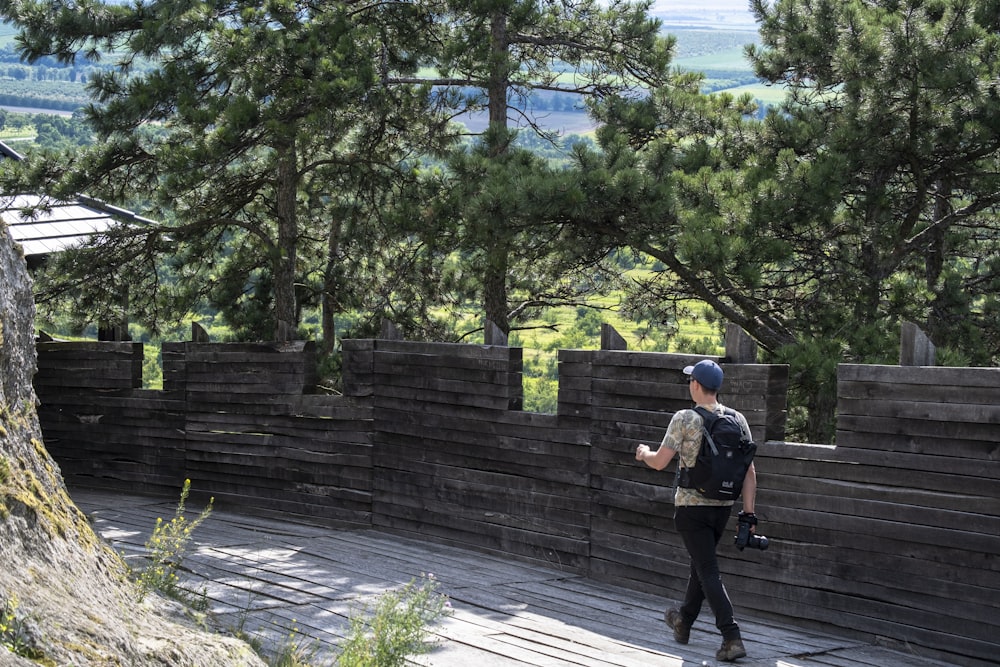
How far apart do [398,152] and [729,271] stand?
20.0 feet

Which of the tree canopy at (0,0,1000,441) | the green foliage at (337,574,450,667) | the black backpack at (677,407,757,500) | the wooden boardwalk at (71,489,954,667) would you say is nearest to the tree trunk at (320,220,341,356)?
the tree canopy at (0,0,1000,441)

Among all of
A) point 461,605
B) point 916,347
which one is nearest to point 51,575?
point 461,605

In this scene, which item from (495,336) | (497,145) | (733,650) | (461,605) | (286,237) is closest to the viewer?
(733,650)

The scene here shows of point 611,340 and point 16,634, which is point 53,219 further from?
point 16,634

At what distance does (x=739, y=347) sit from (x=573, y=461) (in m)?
1.76

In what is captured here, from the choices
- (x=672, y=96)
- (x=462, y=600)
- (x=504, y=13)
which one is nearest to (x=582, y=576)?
(x=462, y=600)

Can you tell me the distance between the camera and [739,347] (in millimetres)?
7738

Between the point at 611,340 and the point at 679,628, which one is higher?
the point at 611,340

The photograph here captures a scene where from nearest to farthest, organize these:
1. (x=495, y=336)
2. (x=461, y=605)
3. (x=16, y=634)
→ (x=16, y=634), (x=461, y=605), (x=495, y=336)

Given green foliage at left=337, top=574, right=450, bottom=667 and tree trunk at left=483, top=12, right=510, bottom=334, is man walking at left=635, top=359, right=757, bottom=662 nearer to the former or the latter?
green foliage at left=337, top=574, right=450, bottom=667

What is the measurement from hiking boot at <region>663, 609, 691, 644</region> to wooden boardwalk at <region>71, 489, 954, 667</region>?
0.05 m

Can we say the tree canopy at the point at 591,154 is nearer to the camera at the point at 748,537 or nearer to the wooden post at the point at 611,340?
the wooden post at the point at 611,340

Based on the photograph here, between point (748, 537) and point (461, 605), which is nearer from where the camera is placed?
point (748, 537)

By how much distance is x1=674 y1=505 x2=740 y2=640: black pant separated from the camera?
6473 mm
